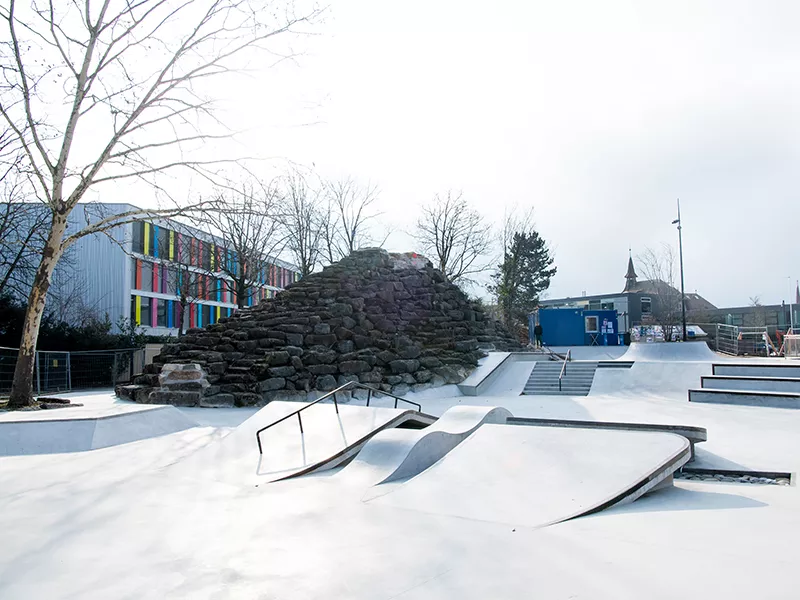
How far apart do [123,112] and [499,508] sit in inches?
418

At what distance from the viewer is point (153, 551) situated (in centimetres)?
417

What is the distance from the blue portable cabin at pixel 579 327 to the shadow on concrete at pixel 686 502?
66.5 ft

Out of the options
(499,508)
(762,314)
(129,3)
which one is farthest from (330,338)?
(762,314)

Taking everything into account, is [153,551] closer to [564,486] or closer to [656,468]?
[564,486]

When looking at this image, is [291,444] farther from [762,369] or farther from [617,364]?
[617,364]

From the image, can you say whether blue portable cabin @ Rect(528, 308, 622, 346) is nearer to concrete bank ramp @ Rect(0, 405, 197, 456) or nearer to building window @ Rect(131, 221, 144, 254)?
concrete bank ramp @ Rect(0, 405, 197, 456)

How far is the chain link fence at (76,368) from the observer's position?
53.7ft

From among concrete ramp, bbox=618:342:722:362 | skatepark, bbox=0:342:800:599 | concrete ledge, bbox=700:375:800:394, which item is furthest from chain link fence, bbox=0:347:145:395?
concrete ledge, bbox=700:375:800:394

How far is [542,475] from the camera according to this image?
541 cm

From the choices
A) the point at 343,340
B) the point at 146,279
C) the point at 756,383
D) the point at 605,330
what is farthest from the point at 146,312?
the point at 756,383

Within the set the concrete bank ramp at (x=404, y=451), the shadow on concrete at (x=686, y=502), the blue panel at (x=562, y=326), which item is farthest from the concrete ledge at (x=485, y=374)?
the shadow on concrete at (x=686, y=502)

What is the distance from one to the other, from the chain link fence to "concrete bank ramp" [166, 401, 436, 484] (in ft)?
37.0

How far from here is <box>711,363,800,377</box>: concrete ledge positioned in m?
13.4

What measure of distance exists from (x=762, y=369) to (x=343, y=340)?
34.3 ft
